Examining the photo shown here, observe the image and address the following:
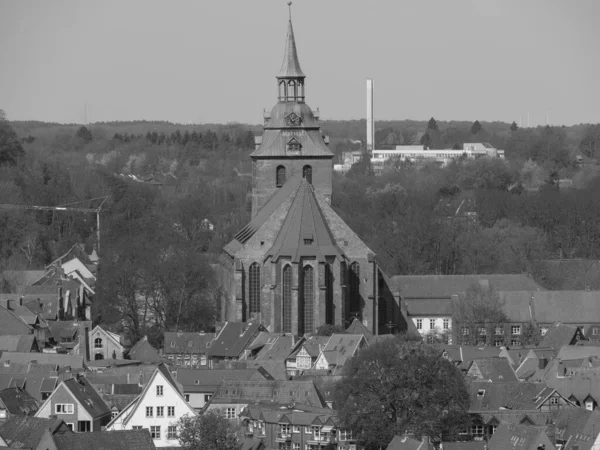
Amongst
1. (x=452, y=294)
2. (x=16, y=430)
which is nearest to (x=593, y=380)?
(x=16, y=430)

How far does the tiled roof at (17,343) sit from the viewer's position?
92062mm

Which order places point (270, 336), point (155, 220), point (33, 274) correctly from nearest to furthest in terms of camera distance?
point (270, 336)
point (33, 274)
point (155, 220)

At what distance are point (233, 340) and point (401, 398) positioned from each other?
1002 inches

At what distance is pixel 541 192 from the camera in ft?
536

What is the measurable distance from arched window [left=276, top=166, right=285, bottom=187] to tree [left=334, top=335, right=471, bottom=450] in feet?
126

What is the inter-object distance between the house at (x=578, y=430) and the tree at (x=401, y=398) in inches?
131

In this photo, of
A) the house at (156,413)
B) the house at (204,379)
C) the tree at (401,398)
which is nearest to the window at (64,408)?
the house at (156,413)

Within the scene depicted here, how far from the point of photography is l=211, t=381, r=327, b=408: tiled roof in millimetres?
77938

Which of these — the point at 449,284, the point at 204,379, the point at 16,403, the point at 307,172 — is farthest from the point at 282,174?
the point at 16,403

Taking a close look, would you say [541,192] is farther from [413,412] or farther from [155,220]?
[413,412]

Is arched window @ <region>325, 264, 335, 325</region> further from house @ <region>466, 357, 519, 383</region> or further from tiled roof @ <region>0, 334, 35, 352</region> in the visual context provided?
tiled roof @ <region>0, 334, 35, 352</region>

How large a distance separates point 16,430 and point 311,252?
110ft

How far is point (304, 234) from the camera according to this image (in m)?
98.5

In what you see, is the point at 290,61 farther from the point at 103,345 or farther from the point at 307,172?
the point at 103,345
